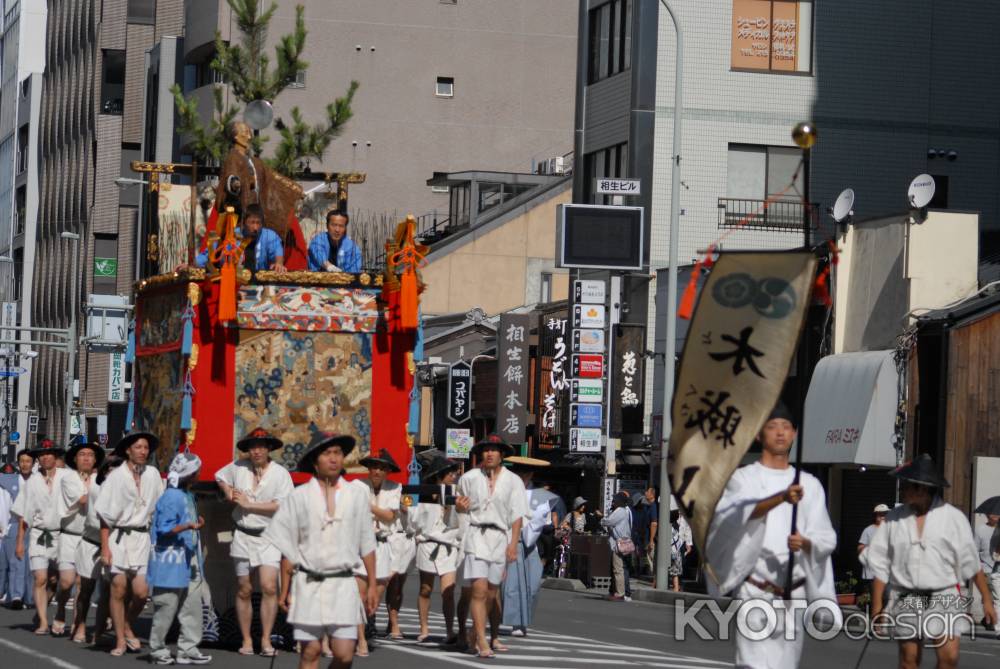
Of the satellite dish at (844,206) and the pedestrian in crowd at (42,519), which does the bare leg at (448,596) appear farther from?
the satellite dish at (844,206)

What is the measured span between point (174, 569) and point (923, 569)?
6390 millimetres

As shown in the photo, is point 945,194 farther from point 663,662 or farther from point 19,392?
point 19,392

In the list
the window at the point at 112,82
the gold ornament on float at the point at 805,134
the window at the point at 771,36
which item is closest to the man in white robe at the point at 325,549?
the gold ornament on float at the point at 805,134

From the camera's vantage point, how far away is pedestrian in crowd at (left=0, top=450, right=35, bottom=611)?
22.4 metres

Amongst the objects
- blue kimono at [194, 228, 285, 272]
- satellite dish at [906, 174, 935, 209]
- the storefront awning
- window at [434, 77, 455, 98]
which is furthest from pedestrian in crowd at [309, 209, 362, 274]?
window at [434, 77, 455, 98]

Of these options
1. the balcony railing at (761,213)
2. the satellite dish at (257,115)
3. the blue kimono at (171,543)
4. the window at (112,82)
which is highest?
the window at (112,82)

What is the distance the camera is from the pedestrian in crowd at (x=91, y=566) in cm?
1725

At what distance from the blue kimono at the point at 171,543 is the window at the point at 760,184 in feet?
85.8

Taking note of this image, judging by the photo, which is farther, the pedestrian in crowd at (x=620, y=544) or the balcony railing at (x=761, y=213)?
the balcony railing at (x=761, y=213)

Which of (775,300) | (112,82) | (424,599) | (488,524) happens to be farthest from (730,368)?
(112,82)

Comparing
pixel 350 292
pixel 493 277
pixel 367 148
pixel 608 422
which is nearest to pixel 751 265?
pixel 350 292

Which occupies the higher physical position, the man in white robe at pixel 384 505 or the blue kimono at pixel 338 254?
the blue kimono at pixel 338 254

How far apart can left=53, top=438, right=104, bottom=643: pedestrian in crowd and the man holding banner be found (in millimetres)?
9921

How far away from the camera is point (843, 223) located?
3319 cm
